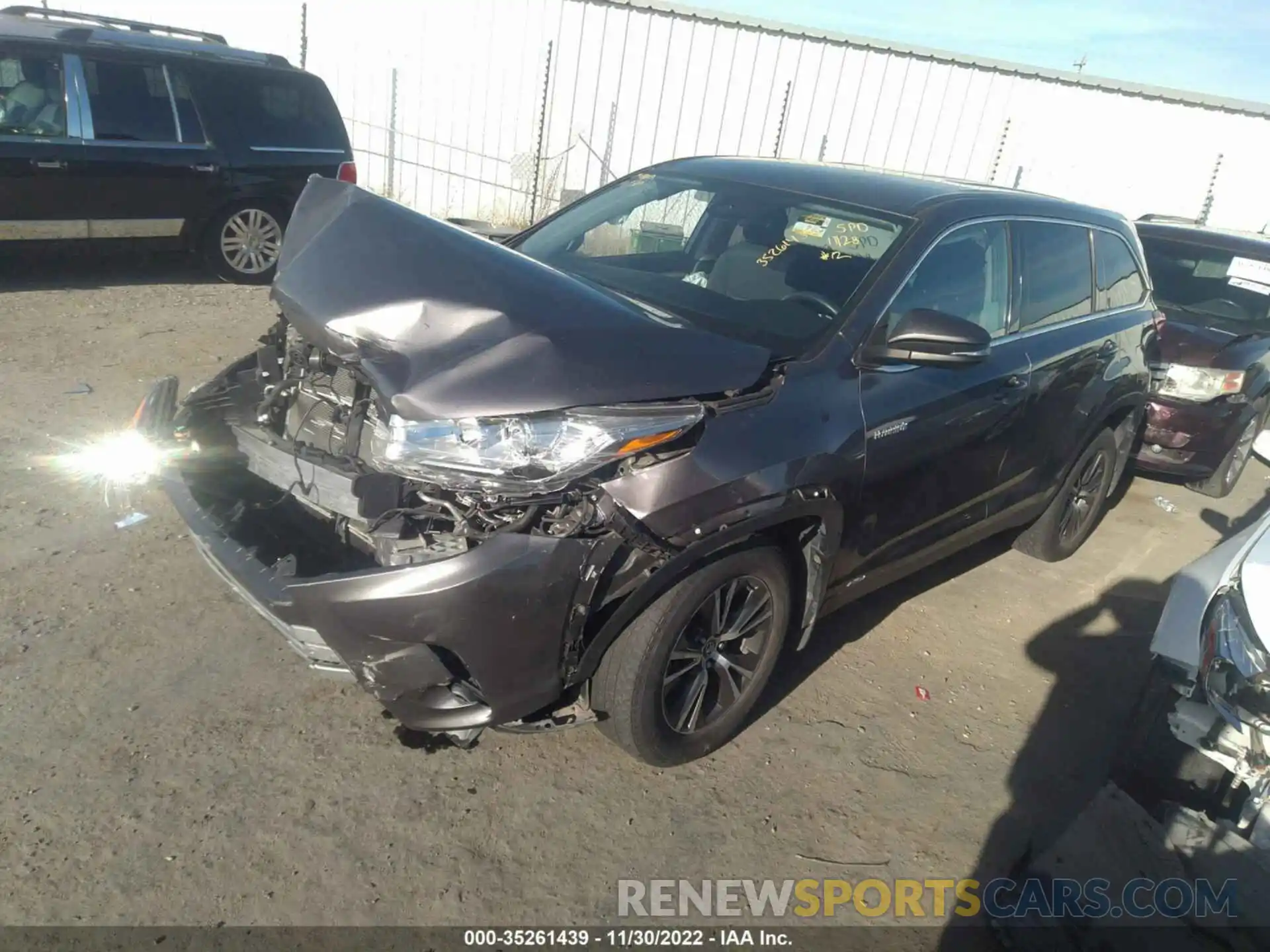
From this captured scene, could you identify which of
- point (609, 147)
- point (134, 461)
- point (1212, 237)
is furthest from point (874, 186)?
point (609, 147)

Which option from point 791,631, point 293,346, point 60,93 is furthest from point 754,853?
point 60,93

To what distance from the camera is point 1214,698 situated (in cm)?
251

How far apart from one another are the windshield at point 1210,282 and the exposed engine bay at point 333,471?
603 centimetres

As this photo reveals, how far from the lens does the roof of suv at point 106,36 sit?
7004 millimetres

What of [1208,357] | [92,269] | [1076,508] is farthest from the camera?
[92,269]

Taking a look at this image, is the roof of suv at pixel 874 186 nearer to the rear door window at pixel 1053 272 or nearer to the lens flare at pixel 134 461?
the rear door window at pixel 1053 272

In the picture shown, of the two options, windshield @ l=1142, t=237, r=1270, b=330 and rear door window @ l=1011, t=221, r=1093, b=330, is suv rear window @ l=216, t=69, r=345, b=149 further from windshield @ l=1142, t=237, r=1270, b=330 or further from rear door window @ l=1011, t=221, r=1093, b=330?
windshield @ l=1142, t=237, r=1270, b=330

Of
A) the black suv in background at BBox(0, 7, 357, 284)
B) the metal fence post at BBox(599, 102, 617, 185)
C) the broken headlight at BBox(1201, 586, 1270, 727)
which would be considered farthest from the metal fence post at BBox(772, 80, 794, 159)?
the broken headlight at BBox(1201, 586, 1270, 727)

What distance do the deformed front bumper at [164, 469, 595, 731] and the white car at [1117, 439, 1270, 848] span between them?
178 cm

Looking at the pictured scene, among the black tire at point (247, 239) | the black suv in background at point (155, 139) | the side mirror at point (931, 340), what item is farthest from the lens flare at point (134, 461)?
the black tire at point (247, 239)

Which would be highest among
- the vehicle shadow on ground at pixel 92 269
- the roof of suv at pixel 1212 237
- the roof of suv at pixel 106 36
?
the roof of suv at pixel 106 36

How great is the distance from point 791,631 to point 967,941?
1134mm

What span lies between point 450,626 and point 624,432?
69cm

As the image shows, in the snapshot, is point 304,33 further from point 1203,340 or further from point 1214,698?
point 1214,698
